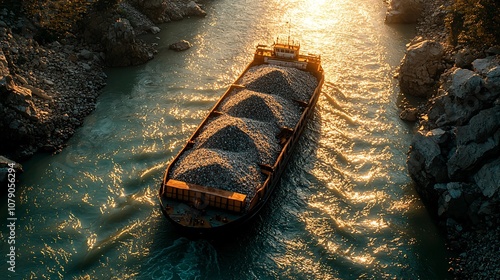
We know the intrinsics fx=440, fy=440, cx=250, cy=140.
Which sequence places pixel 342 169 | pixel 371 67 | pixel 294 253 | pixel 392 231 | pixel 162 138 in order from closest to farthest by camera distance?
pixel 294 253
pixel 392 231
pixel 342 169
pixel 162 138
pixel 371 67

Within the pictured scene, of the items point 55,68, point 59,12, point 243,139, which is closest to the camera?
point 243,139

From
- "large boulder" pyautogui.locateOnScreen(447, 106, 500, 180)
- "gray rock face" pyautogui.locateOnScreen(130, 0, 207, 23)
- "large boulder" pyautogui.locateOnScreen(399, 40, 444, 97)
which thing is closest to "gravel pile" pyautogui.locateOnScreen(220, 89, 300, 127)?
"large boulder" pyautogui.locateOnScreen(447, 106, 500, 180)

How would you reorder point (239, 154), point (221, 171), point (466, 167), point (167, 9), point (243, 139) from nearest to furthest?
1. point (221, 171)
2. point (466, 167)
3. point (239, 154)
4. point (243, 139)
5. point (167, 9)

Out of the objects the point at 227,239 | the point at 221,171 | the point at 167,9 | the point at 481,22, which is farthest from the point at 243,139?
the point at 167,9

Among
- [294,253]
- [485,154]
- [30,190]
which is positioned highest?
[485,154]

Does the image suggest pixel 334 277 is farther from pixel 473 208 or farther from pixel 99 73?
pixel 99 73

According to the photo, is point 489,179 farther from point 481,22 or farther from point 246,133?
point 481,22

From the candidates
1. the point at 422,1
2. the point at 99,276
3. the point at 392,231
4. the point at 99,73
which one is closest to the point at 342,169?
the point at 392,231
